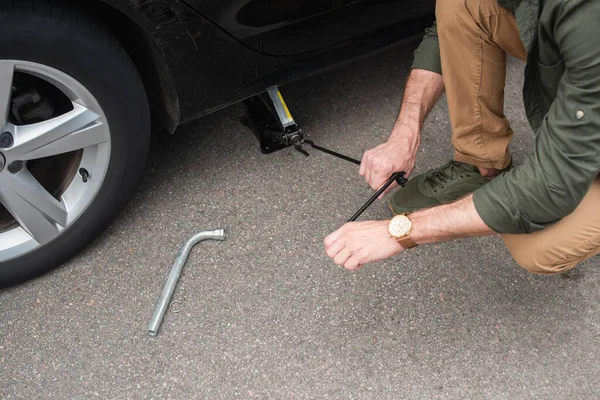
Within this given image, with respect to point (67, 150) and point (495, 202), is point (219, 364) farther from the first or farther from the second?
point (495, 202)

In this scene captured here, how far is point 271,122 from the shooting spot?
2.47 m

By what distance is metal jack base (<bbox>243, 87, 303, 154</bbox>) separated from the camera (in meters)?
2.37

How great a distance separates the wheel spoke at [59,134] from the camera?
1.84 metres

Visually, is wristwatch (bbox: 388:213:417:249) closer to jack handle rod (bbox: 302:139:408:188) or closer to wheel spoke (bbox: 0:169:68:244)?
jack handle rod (bbox: 302:139:408:188)

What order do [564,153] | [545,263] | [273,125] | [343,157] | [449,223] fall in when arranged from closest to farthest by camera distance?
[564,153], [449,223], [545,263], [343,157], [273,125]

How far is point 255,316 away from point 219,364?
0.62 feet

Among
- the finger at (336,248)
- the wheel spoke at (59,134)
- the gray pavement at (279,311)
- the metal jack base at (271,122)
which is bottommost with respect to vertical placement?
the gray pavement at (279,311)

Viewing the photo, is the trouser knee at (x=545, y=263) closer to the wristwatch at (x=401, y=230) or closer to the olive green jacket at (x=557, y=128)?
the olive green jacket at (x=557, y=128)

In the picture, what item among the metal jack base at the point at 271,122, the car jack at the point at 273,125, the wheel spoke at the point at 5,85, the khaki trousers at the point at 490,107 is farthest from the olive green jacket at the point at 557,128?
the wheel spoke at the point at 5,85

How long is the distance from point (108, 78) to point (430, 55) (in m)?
0.95

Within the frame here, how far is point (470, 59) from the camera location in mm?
1938

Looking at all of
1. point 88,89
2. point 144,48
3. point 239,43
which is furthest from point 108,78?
point 239,43

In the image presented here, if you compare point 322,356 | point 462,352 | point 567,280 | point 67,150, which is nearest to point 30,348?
point 67,150

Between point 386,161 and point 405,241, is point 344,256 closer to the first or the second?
point 405,241
